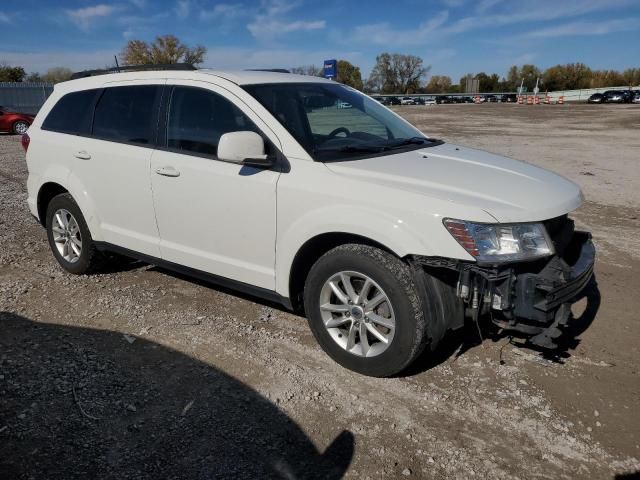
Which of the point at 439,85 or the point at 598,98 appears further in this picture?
the point at 439,85

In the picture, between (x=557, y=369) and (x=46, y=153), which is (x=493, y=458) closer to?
(x=557, y=369)

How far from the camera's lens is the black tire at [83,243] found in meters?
4.89

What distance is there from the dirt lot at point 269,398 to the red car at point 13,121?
20.6m

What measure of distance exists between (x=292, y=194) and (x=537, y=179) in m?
1.65

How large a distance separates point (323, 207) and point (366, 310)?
2.31 feet

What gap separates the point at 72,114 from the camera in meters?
4.91

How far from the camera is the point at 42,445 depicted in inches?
108

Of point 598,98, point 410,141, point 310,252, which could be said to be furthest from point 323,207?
point 598,98

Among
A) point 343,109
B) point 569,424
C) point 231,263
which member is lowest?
point 569,424

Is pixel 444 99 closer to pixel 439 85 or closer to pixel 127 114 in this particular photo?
pixel 439 85

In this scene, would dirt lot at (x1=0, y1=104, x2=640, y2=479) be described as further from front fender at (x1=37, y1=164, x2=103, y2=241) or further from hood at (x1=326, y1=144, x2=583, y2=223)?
hood at (x1=326, y1=144, x2=583, y2=223)

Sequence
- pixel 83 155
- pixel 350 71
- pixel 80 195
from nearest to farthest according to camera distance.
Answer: pixel 83 155 → pixel 80 195 → pixel 350 71

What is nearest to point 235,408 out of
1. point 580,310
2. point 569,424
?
point 569,424

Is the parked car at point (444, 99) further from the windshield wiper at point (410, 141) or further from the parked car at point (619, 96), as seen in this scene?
the windshield wiper at point (410, 141)
